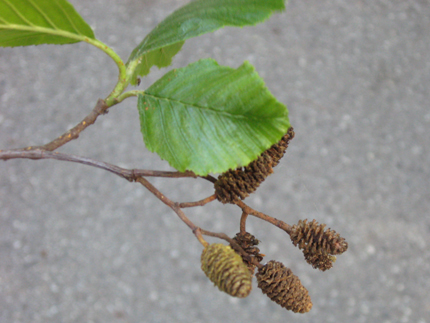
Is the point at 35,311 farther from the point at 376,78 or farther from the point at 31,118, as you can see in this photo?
the point at 376,78

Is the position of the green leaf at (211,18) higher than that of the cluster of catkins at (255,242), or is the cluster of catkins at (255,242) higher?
Result: the green leaf at (211,18)

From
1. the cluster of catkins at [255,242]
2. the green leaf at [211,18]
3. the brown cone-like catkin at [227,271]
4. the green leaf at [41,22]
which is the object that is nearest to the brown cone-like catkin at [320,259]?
the cluster of catkins at [255,242]

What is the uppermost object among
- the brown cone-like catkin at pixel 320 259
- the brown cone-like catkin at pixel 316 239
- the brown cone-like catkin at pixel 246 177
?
the brown cone-like catkin at pixel 246 177

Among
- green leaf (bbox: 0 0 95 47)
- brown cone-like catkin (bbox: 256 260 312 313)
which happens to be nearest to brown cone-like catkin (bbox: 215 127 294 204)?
brown cone-like catkin (bbox: 256 260 312 313)

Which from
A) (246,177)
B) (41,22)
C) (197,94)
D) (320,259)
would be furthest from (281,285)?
(41,22)

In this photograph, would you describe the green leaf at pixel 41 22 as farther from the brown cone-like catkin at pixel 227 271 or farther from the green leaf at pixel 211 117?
the brown cone-like catkin at pixel 227 271

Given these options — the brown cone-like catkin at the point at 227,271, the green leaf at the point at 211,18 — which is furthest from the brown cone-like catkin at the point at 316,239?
the green leaf at the point at 211,18

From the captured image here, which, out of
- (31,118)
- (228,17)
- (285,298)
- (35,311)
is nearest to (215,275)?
(285,298)
